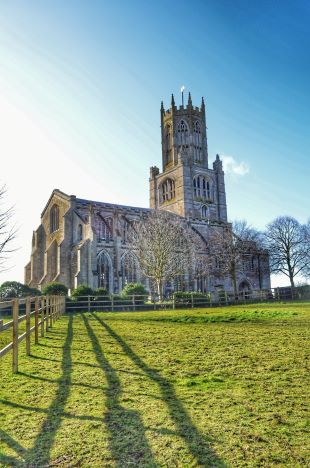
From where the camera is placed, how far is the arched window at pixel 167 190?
59406mm

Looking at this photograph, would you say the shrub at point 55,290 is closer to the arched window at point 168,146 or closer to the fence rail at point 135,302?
the fence rail at point 135,302

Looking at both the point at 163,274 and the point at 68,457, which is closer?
the point at 68,457

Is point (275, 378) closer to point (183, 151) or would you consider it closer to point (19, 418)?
point (19, 418)

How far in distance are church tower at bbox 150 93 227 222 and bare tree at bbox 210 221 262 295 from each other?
7113mm

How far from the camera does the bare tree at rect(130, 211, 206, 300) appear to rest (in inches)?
1301

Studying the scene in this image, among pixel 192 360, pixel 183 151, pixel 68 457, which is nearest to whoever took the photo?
pixel 68 457

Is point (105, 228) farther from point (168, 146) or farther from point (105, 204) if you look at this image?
point (168, 146)

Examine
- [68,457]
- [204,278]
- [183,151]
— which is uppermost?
[183,151]

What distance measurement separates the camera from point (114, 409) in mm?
4090

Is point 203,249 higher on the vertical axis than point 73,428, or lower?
higher

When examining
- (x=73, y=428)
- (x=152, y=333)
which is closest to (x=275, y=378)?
(x=73, y=428)

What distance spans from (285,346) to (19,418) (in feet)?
19.1

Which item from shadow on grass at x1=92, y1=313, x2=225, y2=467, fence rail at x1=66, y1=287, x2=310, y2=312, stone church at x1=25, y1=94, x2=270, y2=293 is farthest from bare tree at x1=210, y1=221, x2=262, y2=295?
shadow on grass at x1=92, y1=313, x2=225, y2=467

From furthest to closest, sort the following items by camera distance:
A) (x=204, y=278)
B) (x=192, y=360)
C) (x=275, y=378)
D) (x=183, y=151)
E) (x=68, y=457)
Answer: (x=183, y=151), (x=204, y=278), (x=192, y=360), (x=275, y=378), (x=68, y=457)
